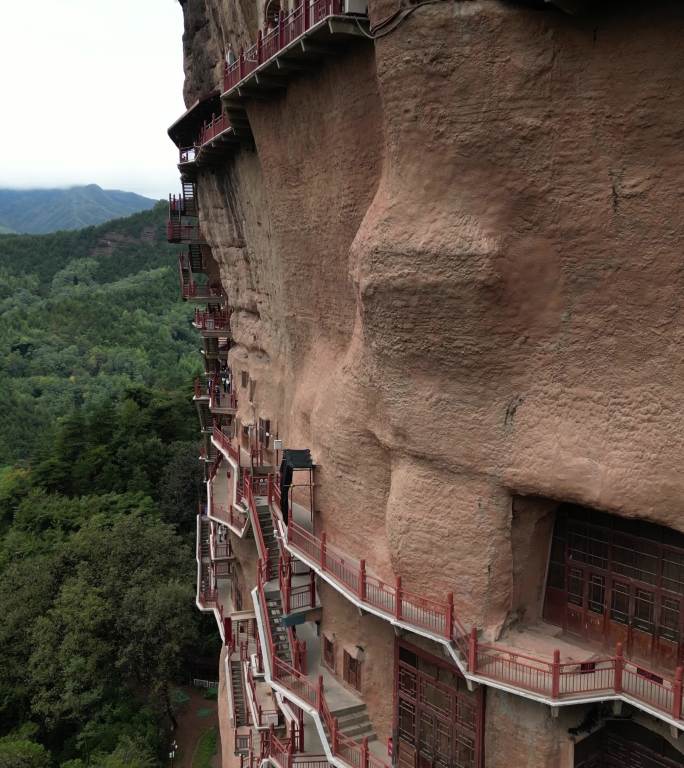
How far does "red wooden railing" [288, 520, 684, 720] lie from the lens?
46.1ft

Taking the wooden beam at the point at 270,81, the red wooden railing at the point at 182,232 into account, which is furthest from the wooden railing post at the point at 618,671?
the red wooden railing at the point at 182,232

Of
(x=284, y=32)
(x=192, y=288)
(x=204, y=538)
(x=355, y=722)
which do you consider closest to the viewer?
(x=284, y=32)

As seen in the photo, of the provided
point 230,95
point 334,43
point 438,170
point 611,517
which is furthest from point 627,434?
point 230,95

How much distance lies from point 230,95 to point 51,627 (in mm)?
25094

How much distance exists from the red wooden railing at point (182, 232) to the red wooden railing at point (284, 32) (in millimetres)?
15855

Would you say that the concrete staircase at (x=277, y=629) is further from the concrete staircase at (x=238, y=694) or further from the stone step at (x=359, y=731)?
the concrete staircase at (x=238, y=694)

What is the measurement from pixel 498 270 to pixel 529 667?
8.06 meters

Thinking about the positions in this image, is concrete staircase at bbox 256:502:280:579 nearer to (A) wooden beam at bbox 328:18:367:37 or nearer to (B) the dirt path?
(B) the dirt path

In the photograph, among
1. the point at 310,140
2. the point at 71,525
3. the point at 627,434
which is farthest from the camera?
the point at 71,525

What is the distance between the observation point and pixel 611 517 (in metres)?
15.4

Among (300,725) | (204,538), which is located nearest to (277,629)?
(300,725)

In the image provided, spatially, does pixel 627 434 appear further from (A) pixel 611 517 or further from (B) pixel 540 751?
(B) pixel 540 751

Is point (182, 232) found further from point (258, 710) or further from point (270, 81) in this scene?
point (258, 710)

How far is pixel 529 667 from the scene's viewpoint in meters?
14.6
